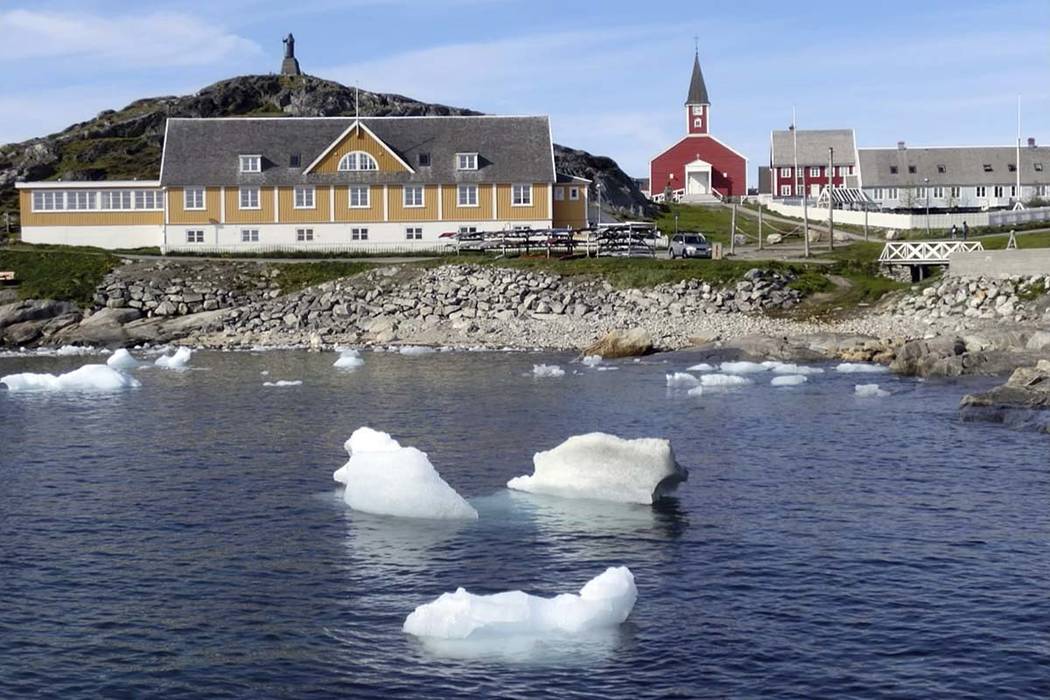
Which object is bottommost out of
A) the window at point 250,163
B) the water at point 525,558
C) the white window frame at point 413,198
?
the water at point 525,558

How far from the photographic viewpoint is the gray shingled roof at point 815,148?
132625 millimetres

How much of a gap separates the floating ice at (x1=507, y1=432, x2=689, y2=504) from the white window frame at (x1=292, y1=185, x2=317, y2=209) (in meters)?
55.2

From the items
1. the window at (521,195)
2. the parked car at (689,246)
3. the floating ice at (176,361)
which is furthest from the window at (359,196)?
the floating ice at (176,361)

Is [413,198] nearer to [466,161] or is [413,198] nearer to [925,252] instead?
[466,161]

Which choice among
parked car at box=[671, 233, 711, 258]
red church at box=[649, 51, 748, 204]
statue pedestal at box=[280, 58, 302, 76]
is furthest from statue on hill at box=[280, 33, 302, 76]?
parked car at box=[671, 233, 711, 258]

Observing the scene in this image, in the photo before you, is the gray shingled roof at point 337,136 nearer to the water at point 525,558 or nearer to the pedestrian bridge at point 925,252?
the pedestrian bridge at point 925,252

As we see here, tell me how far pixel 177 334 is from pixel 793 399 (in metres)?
34.1

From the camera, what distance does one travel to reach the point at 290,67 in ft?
446

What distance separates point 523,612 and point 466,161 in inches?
2499

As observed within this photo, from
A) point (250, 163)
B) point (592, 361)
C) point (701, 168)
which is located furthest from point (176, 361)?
point (701, 168)

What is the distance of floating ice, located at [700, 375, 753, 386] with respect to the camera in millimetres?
43406

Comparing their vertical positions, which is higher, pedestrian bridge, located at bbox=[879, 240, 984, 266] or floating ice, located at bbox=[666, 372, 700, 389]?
pedestrian bridge, located at bbox=[879, 240, 984, 266]

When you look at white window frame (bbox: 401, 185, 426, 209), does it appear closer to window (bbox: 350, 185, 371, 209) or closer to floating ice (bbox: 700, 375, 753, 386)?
window (bbox: 350, 185, 371, 209)

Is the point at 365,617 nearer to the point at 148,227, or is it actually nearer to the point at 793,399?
the point at 793,399
